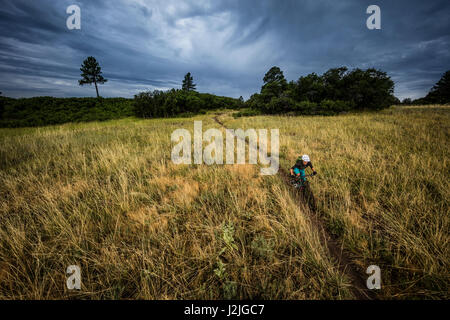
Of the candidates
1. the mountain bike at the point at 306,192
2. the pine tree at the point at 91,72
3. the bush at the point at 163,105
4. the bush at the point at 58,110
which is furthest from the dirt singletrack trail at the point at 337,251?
the pine tree at the point at 91,72

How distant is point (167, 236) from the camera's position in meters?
2.01

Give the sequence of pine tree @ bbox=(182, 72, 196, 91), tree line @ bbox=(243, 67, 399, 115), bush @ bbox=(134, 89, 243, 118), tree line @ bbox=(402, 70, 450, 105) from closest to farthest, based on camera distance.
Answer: tree line @ bbox=(243, 67, 399, 115)
bush @ bbox=(134, 89, 243, 118)
tree line @ bbox=(402, 70, 450, 105)
pine tree @ bbox=(182, 72, 196, 91)

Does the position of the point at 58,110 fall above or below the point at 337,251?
above

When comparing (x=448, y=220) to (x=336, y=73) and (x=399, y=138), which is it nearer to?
(x=399, y=138)

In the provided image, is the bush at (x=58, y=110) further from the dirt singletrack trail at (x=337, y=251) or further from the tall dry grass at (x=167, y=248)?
the dirt singletrack trail at (x=337, y=251)

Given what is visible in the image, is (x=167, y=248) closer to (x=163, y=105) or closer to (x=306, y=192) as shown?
(x=306, y=192)

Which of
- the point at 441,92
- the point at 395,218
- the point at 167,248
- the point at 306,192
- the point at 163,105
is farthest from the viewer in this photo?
the point at 441,92

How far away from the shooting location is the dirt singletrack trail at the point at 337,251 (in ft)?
4.79

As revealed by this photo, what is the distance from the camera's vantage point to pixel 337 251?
188 centimetres

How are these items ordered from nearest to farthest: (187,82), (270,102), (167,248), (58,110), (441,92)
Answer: (167,248), (270,102), (58,110), (441,92), (187,82)

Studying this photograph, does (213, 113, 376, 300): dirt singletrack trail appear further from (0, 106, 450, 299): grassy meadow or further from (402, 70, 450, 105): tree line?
(402, 70, 450, 105): tree line

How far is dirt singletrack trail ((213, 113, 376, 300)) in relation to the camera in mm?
1461

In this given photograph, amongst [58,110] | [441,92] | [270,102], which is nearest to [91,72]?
[58,110]

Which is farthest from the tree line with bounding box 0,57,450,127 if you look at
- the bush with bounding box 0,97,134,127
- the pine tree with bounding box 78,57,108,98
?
the pine tree with bounding box 78,57,108,98
